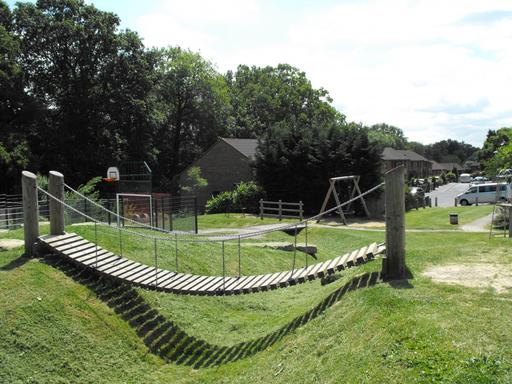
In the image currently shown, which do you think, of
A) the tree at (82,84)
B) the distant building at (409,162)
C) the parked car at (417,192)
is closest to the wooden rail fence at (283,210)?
the parked car at (417,192)

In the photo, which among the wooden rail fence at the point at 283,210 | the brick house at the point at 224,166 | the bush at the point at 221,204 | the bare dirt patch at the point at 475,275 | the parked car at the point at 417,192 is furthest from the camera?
the brick house at the point at 224,166

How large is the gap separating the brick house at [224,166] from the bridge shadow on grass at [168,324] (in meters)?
30.2

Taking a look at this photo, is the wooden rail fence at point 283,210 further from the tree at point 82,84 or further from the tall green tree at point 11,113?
the tall green tree at point 11,113

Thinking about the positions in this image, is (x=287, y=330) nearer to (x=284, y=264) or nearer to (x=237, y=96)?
(x=284, y=264)

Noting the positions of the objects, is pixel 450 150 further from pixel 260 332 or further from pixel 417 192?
pixel 260 332

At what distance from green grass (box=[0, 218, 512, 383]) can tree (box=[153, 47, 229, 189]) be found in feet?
142

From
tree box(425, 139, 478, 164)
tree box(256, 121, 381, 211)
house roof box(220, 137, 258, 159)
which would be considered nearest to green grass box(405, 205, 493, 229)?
tree box(256, 121, 381, 211)

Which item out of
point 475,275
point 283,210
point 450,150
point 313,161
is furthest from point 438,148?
point 475,275

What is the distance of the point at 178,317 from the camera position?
1134 cm

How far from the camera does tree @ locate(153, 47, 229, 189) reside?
54647mm

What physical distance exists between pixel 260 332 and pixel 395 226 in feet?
11.8

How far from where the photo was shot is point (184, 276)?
11.4 meters

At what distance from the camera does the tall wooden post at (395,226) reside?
9844 millimetres

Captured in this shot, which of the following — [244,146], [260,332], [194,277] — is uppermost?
[244,146]
